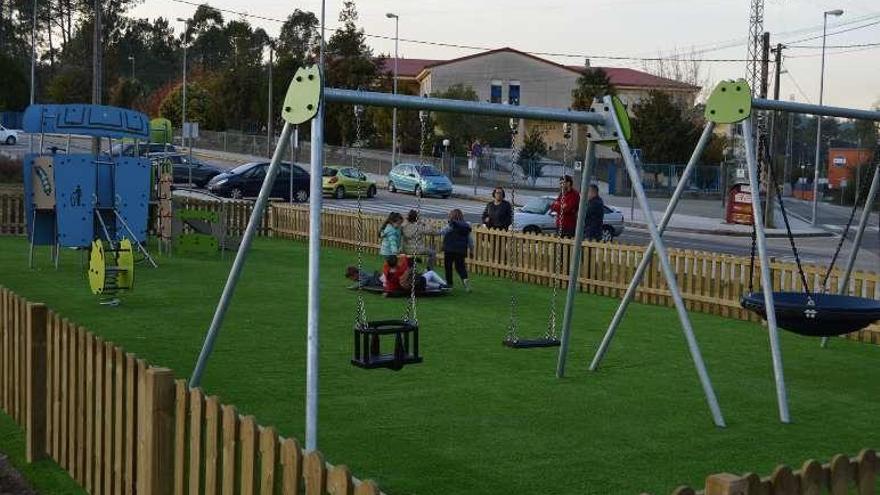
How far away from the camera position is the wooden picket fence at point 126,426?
4395 mm

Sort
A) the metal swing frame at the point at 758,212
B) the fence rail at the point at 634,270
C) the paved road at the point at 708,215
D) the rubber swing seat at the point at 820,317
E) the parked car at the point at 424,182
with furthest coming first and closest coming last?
the parked car at the point at 424,182
the paved road at the point at 708,215
the fence rail at the point at 634,270
the rubber swing seat at the point at 820,317
the metal swing frame at the point at 758,212

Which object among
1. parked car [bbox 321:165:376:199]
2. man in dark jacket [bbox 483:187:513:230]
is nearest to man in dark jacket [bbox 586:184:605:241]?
man in dark jacket [bbox 483:187:513:230]

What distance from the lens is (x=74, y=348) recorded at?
648cm

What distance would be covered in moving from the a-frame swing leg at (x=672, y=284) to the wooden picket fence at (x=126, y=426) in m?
4.32

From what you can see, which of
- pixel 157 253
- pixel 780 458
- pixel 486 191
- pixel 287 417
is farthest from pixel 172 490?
pixel 486 191

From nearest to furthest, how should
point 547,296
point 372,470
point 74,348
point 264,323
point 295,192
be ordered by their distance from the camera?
point 74,348, point 372,470, point 264,323, point 547,296, point 295,192

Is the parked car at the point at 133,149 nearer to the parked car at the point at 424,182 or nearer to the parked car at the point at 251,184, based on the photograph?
the parked car at the point at 251,184

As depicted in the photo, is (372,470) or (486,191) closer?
(372,470)

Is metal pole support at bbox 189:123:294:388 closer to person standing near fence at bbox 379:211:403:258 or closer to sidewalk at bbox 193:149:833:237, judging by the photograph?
person standing near fence at bbox 379:211:403:258

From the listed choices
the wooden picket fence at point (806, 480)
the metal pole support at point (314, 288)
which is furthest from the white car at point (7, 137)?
the wooden picket fence at point (806, 480)

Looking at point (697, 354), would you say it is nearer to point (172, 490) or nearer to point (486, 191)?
point (172, 490)

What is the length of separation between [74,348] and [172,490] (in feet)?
5.03

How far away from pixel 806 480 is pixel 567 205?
14.6 metres

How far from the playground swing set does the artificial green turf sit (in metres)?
0.50
